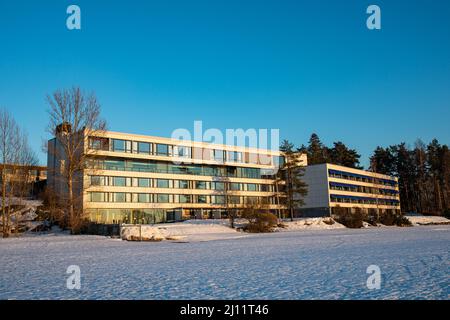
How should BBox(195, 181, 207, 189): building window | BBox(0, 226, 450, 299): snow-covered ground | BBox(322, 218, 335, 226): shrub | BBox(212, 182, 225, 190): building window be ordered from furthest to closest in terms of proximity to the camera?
BBox(212, 182, 225, 190): building window < BBox(195, 181, 207, 189): building window < BBox(322, 218, 335, 226): shrub < BBox(0, 226, 450, 299): snow-covered ground

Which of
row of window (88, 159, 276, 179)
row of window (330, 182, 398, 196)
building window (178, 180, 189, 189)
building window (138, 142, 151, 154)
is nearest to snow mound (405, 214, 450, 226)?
row of window (330, 182, 398, 196)

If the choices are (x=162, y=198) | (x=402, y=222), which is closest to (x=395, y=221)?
(x=402, y=222)

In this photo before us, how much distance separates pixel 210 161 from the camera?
79562mm

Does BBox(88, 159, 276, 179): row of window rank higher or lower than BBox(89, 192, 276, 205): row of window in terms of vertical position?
higher

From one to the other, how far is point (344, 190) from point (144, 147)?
51942 millimetres

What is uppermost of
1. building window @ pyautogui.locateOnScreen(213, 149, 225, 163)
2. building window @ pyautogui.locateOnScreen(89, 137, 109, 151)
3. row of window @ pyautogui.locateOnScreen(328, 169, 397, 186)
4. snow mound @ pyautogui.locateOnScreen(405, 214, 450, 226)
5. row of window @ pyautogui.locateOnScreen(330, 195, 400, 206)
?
building window @ pyautogui.locateOnScreen(213, 149, 225, 163)

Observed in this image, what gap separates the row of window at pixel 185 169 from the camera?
67.4 meters

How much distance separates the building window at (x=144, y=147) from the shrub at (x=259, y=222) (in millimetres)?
26309

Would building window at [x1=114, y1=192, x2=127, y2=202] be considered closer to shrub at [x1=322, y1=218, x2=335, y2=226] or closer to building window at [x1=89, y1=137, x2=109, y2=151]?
building window at [x1=89, y1=137, x2=109, y2=151]

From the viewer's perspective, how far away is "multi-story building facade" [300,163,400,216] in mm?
91312

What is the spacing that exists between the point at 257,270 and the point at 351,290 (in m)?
4.57

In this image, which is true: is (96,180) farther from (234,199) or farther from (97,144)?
→ (234,199)

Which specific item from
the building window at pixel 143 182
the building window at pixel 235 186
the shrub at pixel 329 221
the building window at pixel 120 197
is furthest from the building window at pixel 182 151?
the shrub at pixel 329 221
